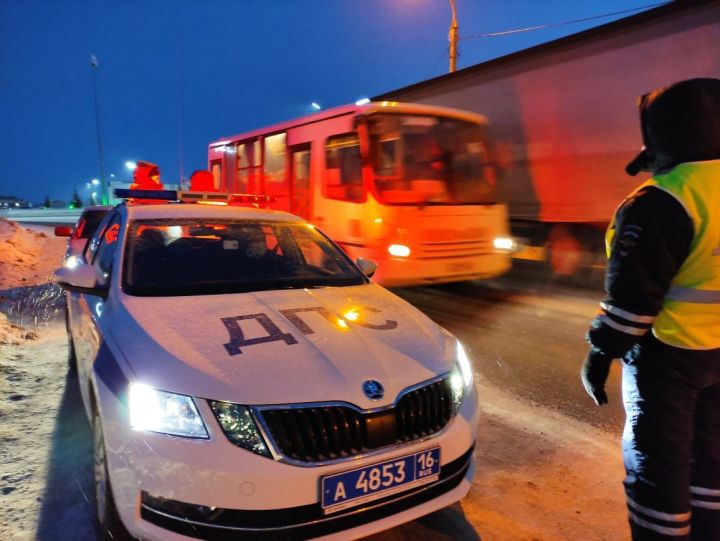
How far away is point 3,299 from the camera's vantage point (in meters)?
7.01

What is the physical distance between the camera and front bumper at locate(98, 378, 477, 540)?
190 centimetres

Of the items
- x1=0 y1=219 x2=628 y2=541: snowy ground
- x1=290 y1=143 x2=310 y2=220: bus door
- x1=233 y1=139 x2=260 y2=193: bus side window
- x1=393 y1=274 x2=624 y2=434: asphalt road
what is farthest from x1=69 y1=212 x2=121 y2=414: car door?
x1=233 y1=139 x2=260 y2=193: bus side window

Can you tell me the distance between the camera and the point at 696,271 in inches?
68.0

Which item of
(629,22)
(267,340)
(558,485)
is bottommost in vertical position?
(558,485)

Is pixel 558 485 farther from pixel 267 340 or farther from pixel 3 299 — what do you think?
pixel 3 299

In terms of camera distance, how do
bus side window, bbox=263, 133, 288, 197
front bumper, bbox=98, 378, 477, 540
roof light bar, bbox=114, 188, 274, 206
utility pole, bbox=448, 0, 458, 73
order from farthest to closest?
utility pole, bbox=448, 0, 458, 73 < bus side window, bbox=263, 133, 288, 197 < roof light bar, bbox=114, 188, 274, 206 < front bumper, bbox=98, 378, 477, 540

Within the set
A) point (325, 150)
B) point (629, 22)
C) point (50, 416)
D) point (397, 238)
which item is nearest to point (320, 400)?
point (50, 416)

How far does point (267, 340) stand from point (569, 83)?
804 centimetres

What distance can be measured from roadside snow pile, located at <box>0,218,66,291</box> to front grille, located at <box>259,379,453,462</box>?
7967 mm

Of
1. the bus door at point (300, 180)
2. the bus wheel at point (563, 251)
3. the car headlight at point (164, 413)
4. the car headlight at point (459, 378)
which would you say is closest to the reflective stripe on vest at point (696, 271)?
the car headlight at point (459, 378)

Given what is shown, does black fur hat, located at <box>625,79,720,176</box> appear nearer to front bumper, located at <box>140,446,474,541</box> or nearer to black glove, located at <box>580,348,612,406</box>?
black glove, located at <box>580,348,612,406</box>

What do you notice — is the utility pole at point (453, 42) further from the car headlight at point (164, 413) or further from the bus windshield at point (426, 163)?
the car headlight at point (164, 413)

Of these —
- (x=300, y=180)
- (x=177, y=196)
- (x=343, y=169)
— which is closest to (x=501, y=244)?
(x=343, y=169)

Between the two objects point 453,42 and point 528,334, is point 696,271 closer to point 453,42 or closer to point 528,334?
point 528,334
